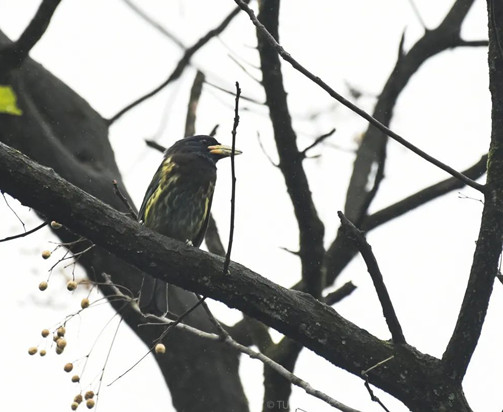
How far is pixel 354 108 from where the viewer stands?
270 cm

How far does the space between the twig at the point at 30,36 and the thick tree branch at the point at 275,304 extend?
165 centimetres

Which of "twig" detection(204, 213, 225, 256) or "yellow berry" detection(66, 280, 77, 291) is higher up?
"twig" detection(204, 213, 225, 256)

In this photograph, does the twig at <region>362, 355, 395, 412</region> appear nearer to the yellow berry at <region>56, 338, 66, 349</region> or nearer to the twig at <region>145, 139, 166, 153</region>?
the yellow berry at <region>56, 338, 66, 349</region>

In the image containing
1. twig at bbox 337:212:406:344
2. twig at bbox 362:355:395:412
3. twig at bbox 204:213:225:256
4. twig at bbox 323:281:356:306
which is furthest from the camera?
twig at bbox 204:213:225:256

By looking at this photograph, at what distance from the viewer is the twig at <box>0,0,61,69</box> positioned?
4258 millimetres

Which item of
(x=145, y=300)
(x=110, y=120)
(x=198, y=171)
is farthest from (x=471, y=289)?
(x=110, y=120)

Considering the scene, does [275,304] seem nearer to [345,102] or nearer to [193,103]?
[345,102]

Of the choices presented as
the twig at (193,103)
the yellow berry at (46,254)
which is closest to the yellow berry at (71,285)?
the yellow berry at (46,254)

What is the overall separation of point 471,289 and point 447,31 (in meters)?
2.84

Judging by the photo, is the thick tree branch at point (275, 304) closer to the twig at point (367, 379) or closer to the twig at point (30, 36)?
the twig at point (367, 379)

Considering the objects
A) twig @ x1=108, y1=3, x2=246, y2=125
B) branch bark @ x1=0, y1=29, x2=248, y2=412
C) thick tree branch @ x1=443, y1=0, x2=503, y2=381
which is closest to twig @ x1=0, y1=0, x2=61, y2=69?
branch bark @ x1=0, y1=29, x2=248, y2=412

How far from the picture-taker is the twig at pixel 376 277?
2.88m

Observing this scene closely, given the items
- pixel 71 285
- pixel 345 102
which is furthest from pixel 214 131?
pixel 345 102

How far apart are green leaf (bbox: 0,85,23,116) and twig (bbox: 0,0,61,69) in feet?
0.61
